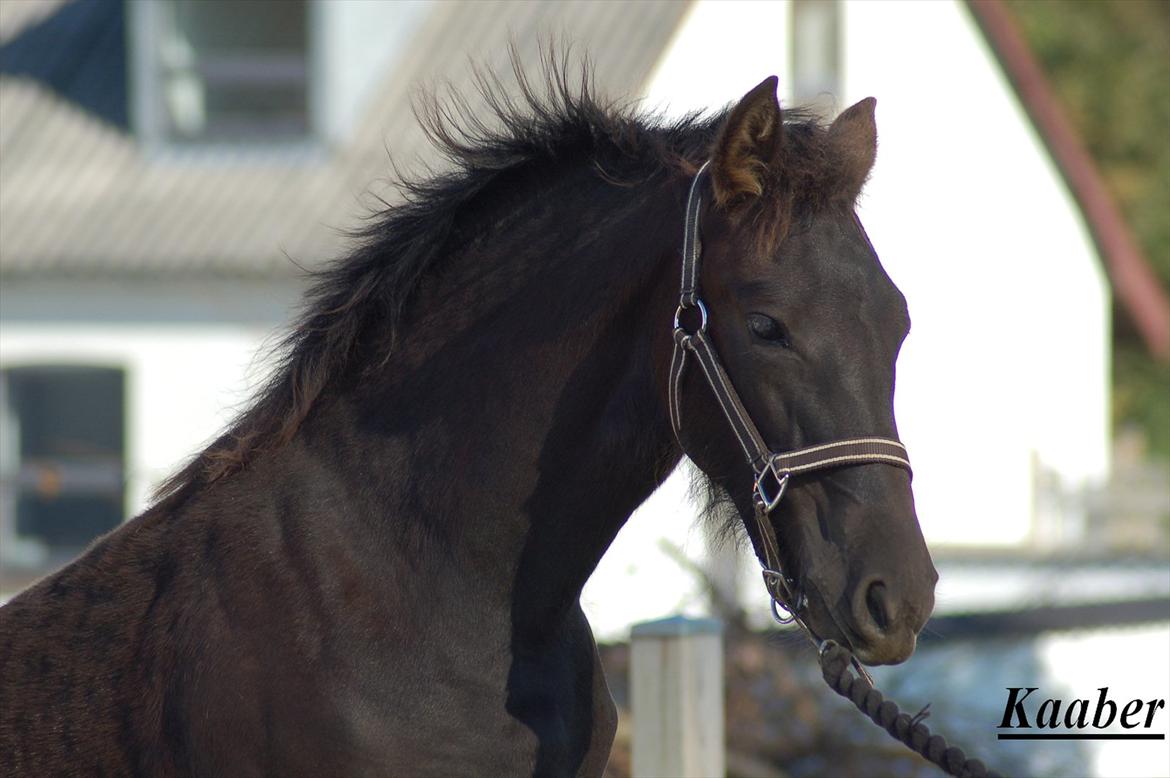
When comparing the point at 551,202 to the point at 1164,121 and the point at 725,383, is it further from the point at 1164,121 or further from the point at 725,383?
the point at 1164,121

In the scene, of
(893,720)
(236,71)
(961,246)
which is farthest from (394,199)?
(893,720)

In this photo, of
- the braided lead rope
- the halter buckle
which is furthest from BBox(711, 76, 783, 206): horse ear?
the braided lead rope

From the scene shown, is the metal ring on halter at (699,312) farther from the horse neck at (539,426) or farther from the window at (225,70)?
the window at (225,70)

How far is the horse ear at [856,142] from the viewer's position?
270 centimetres

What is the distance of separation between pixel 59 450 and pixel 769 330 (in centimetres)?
1137

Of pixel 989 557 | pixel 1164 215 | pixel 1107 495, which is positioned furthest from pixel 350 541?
pixel 1164 215

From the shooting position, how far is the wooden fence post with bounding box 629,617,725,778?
367 cm

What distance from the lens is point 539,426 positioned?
2707 mm

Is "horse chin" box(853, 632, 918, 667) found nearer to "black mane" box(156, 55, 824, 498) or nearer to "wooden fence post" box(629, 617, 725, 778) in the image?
"black mane" box(156, 55, 824, 498)

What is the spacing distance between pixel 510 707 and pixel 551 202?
3.27 ft

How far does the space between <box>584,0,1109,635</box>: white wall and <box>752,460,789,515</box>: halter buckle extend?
918 cm

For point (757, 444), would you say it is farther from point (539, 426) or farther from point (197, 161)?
point (197, 161)

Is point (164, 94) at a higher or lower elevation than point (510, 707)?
higher

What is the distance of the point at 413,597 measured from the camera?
8.63 ft
